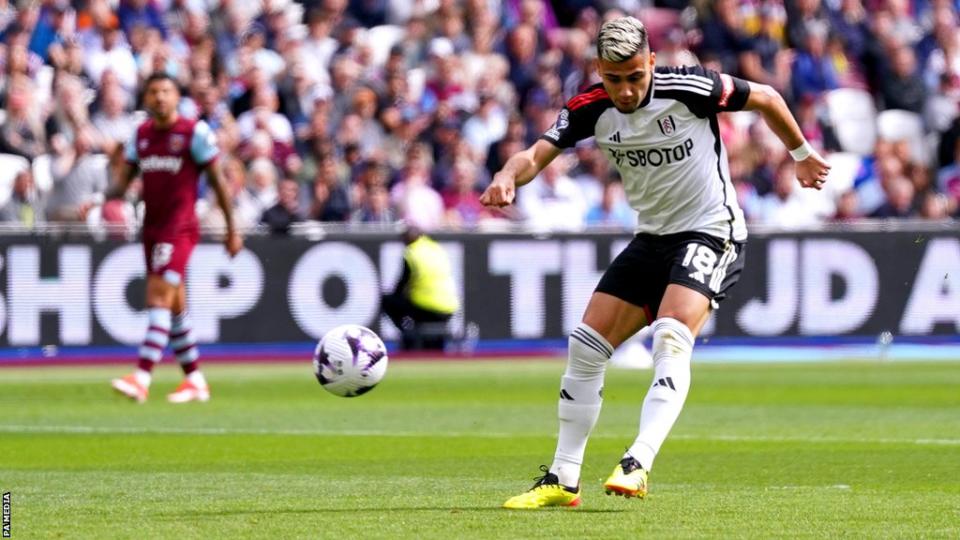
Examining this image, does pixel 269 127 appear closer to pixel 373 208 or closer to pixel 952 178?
pixel 373 208

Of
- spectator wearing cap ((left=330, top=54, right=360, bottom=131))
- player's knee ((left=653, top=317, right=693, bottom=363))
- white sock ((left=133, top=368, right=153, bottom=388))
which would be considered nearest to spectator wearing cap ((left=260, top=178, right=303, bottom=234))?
spectator wearing cap ((left=330, top=54, right=360, bottom=131))

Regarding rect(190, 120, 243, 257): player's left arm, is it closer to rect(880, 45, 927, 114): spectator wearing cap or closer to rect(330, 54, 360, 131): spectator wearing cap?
rect(330, 54, 360, 131): spectator wearing cap

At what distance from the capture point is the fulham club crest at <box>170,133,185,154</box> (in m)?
16.0

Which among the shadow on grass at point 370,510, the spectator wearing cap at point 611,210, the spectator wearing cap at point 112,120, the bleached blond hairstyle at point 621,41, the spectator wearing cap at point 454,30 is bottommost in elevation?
the shadow on grass at point 370,510

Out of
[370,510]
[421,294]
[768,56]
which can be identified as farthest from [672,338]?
[768,56]

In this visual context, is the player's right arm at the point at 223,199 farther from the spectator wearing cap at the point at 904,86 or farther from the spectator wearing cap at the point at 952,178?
the spectator wearing cap at the point at 904,86

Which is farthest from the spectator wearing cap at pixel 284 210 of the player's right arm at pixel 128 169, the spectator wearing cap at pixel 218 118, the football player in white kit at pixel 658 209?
the football player in white kit at pixel 658 209

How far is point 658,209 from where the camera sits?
8891mm

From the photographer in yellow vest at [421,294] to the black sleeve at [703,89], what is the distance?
13232 millimetres

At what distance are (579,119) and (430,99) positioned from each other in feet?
51.9

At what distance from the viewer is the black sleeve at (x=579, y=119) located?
8.84 metres

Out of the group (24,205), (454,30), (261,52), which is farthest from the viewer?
(454,30)

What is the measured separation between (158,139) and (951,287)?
11.0 m

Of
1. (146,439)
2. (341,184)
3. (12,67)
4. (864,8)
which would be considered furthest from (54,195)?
(864,8)
